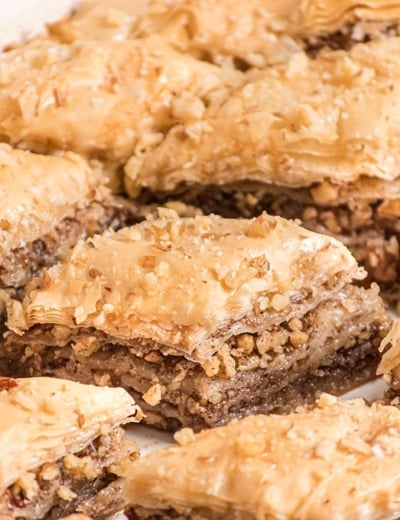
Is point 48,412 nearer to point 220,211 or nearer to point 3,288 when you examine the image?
point 3,288

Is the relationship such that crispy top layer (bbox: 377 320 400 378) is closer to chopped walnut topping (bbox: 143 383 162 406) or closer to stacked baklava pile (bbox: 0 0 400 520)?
stacked baklava pile (bbox: 0 0 400 520)

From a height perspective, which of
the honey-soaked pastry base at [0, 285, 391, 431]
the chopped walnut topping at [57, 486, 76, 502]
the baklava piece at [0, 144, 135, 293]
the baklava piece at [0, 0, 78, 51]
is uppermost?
the baklava piece at [0, 0, 78, 51]

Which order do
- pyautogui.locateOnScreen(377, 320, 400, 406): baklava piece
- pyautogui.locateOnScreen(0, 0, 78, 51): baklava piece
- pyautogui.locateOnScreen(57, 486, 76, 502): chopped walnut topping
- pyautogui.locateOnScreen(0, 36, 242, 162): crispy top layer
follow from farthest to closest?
pyautogui.locateOnScreen(0, 0, 78, 51): baklava piece < pyautogui.locateOnScreen(0, 36, 242, 162): crispy top layer < pyautogui.locateOnScreen(377, 320, 400, 406): baklava piece < pyautogui.locateOnScreen(57, 486, 76, 502): chopped walnut topping

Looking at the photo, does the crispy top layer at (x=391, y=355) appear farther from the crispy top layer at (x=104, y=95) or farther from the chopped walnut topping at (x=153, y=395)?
the crispy top layer at (x=104, y=95)

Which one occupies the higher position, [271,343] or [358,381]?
[271,343]

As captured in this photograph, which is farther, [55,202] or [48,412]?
[55,202]

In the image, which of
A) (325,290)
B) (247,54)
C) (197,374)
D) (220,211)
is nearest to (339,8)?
(247,54)

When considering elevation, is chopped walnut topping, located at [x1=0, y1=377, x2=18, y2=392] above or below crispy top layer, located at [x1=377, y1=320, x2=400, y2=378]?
above

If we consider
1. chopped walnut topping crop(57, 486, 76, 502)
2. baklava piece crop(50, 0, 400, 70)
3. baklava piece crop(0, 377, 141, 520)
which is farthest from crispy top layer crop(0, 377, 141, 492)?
baklava piece crop(50, 0, 400, 70)
